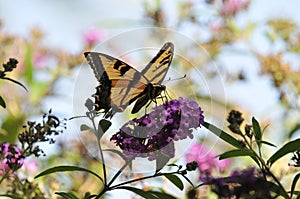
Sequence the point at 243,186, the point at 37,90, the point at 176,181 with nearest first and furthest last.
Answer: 1. the point at 243,186
2. the point at 176,181
3. the point at 37,90

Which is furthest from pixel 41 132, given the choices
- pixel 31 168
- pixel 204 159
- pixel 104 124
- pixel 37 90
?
pixel 37 90

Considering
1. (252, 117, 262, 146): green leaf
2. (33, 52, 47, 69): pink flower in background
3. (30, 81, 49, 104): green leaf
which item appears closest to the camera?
(252, 117, 262, 146): green leaf

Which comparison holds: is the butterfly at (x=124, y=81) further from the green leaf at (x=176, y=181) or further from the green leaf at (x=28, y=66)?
the green leaf at (x=28, y=66)

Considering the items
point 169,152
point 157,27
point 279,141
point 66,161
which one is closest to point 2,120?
point 66,161

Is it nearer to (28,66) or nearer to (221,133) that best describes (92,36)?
(28,66)

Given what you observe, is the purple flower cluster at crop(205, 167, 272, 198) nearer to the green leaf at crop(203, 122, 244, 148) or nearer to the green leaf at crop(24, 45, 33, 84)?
the green leaf at crop(203, 122, 244, 148)

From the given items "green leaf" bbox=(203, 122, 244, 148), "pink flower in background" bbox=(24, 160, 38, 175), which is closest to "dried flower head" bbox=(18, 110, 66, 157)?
"green leaf" bbox=(203, 122, 244, 148)
